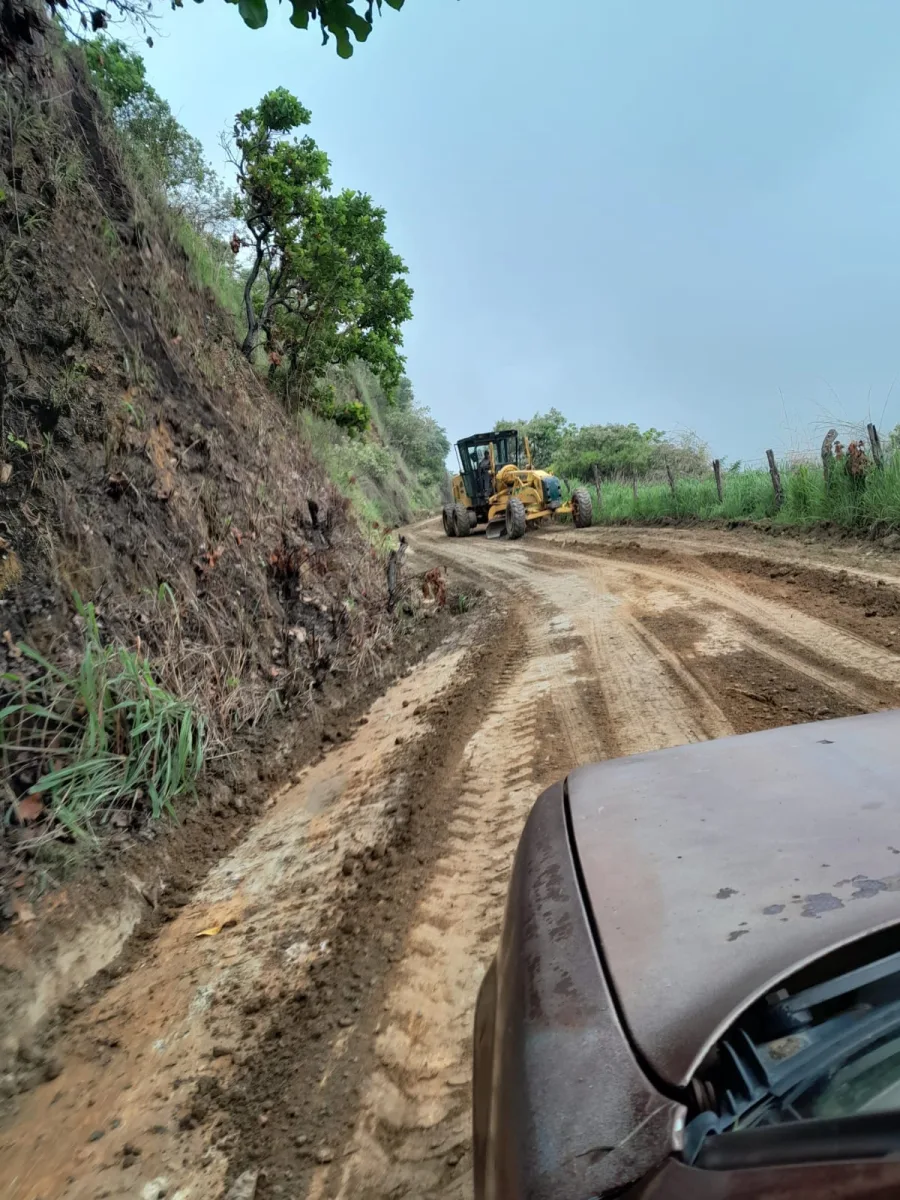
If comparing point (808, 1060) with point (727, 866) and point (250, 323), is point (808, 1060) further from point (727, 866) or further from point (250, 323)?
point (250, 323)

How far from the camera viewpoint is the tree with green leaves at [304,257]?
10969 mm

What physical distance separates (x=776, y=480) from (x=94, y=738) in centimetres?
1103

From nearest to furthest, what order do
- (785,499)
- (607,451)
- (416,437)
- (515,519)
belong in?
(785,499), (515,519), (607,451), (416,437)

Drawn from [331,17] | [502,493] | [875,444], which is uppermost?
[331,17]

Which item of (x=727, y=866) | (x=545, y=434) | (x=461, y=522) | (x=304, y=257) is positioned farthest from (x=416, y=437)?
(x=727, y=866)

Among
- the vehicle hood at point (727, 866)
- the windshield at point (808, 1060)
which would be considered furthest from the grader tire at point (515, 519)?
the windshield at point (808, 1060)

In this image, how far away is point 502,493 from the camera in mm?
19359

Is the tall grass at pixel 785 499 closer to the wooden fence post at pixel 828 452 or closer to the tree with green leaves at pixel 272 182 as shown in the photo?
the wooden fence post at pixel 828 452

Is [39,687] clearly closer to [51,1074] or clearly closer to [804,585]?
[51,1074]

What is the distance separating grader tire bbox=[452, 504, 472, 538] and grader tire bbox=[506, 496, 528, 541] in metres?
3.08

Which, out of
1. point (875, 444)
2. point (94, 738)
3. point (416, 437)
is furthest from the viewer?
point (416, 437)

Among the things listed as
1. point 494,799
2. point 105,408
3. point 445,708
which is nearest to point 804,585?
point 445,708

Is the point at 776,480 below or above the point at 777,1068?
above

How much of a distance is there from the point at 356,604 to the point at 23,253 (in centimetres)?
410
